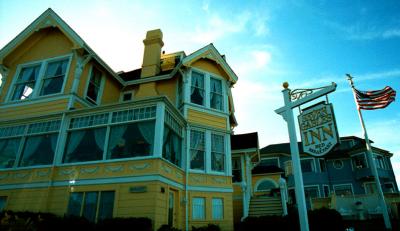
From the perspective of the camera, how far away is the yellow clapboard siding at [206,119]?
13967mm

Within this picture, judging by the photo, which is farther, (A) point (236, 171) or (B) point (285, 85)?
(A) point (236, 171)

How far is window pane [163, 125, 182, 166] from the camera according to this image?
11.0 m

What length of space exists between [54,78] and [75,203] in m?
7.27

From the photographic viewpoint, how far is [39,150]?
12047mm

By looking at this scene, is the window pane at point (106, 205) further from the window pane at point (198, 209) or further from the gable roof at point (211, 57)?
the gable roof at point (211, 57)

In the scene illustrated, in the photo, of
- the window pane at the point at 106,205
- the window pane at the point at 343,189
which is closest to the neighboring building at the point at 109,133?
the window pane at the point at 106,205

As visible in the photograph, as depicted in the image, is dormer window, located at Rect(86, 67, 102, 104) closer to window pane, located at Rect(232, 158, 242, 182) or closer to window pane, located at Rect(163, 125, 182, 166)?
window pane, located at Rect(163, 125, 182, 166)

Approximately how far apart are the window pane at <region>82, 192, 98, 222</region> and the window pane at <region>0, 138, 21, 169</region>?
5.01 metres

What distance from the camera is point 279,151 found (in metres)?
34.2

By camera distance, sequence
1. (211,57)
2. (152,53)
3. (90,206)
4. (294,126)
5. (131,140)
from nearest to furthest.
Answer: (294,126), (90,206), (131,140), (211,57), (152,53)

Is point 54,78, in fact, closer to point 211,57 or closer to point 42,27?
point 42,27

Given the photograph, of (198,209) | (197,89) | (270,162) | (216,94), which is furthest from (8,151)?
(270,162)

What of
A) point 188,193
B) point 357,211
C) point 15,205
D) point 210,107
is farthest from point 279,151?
point 15,205

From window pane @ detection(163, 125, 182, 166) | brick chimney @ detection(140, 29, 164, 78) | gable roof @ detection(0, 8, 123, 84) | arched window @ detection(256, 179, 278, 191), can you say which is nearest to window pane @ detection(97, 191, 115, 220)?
window pane @ detection(163, 125, 182, 166)
